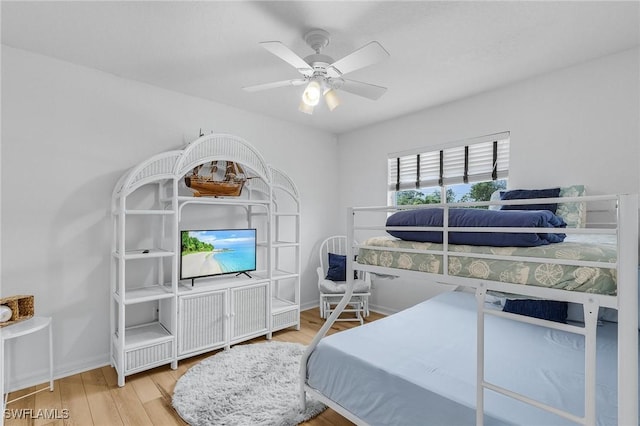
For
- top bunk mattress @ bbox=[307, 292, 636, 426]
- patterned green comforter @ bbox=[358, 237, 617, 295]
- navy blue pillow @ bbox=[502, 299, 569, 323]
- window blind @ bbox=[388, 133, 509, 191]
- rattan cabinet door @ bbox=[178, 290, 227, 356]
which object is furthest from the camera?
window blind @ bbox=[388, 133, 509, 191]

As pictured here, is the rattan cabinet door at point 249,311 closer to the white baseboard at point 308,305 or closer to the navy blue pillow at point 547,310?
the white baseboard at point 308,305

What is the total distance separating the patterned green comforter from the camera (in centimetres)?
118

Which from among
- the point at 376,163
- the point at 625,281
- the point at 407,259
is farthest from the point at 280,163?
the point at 625,281

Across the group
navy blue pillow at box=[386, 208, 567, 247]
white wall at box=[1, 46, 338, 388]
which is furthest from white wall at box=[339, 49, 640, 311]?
white wall at box=[1, 46, 338, 388]

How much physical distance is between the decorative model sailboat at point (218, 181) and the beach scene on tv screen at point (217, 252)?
0.40m

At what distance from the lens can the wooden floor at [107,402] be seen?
204 centimetres

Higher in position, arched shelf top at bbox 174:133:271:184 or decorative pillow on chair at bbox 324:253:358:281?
arched shelf top at bbox 174:133:271:184

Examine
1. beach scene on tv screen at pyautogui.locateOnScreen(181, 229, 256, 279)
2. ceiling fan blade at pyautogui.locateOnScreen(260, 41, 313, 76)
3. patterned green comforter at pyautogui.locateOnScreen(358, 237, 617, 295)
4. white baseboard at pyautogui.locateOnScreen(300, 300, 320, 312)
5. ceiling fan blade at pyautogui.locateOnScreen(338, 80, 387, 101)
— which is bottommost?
white baseboard at pyautogui.locateOnScreen(300, 300, 320, 312)

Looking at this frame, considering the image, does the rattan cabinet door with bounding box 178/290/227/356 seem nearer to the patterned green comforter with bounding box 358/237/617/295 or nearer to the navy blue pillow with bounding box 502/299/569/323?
the patterned green comforter with bounding box 358/237/617/295

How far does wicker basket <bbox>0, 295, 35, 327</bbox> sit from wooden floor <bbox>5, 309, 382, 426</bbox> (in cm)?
59

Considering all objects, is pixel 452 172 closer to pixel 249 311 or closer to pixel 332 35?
pixel 332 35

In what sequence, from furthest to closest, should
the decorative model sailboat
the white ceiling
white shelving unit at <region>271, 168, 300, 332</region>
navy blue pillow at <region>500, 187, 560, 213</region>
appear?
white shelving unit at <region>271, 168, 300, 332</region> < the decorative model sailboat < navy blue pillow at <region>500, 187, 560, 213</region> < the white ceiling

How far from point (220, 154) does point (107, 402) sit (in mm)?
2111

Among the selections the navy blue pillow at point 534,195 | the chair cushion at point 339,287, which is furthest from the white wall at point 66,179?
the navy blue pillow at point 534,195
